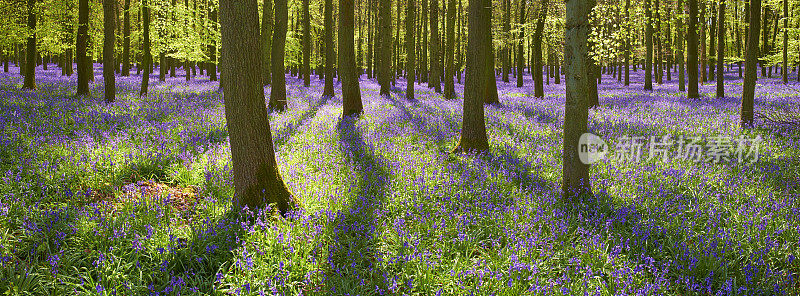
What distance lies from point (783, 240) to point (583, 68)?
9.71 feet

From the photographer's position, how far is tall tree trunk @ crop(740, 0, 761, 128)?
36.0 ft

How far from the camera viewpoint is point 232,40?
4672mm

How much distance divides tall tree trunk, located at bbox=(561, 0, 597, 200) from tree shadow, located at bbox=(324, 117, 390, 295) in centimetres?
265

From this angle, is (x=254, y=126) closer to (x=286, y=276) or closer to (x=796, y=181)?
(x=286, y=276)

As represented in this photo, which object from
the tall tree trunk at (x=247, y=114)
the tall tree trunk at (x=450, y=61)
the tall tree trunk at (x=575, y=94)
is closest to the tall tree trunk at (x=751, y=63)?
the tall tree trunk at (x=575, y=94)

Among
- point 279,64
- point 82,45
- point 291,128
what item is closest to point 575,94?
point 291,128

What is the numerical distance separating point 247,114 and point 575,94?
4.29 meters

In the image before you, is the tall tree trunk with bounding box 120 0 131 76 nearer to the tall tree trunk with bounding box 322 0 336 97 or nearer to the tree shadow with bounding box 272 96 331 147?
the tall tree trunk with bounding box 322 0 336 97

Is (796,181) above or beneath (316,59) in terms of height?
beneath

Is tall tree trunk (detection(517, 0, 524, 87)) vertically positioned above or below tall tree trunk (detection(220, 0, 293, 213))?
above

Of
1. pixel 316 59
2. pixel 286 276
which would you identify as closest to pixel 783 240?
pixel 286 276

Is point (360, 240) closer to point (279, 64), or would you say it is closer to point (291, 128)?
point (291, 128)

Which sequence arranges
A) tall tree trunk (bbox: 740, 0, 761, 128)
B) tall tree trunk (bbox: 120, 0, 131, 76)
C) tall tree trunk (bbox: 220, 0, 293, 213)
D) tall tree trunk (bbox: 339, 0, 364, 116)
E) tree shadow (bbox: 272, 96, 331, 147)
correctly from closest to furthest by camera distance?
tall tree trunk (bbox: 220, 0, 293, 213) < tree shadow (bbox: 272, 96, 331, 147) < tall tree trunk (bbox: 740, 0, 761, 128) < tall tree trunk (bbox: 339, 0, 364, 116) < tall tree trunk (bbox: 120, 0, 131, 76)

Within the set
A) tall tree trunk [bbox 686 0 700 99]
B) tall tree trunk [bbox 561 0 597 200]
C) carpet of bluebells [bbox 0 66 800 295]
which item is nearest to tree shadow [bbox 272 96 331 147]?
carpet of bluebells [bbox 0 66 800 295]
